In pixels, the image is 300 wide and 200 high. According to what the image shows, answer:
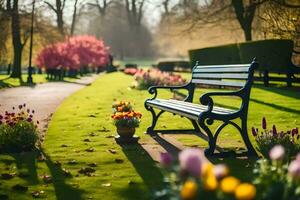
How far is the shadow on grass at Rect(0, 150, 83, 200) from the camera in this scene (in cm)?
536

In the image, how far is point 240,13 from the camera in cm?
3003

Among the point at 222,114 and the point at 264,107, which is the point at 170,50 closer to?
the point at 264,107

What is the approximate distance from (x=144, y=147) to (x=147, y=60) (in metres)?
85.0

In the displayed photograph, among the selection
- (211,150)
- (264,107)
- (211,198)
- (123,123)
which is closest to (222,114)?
(211,150)

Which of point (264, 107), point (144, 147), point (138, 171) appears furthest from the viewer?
point (264, 107)

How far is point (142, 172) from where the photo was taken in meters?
6.28

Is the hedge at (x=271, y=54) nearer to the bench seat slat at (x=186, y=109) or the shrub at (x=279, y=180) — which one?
the bench seat slat at (x=186, y=109)

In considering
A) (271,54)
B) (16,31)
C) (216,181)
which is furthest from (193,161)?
(16,31)

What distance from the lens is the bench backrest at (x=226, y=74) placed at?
22.3 ft

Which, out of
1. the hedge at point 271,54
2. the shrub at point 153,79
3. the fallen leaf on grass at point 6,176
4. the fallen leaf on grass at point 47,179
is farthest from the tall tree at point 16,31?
the fallen leaf on grass at point 47,179

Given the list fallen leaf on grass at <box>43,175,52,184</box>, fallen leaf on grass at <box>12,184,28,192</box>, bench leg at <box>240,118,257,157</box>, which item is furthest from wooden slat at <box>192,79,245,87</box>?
fallen leaf on grass at <box>12,184,28,192</box>

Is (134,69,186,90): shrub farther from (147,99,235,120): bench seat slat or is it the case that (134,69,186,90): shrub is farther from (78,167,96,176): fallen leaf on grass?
(78,167,96,176): fallen leaf on grass

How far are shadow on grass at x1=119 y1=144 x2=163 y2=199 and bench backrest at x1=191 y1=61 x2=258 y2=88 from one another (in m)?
1.78

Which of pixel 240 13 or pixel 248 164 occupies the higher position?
pixel 240 13
